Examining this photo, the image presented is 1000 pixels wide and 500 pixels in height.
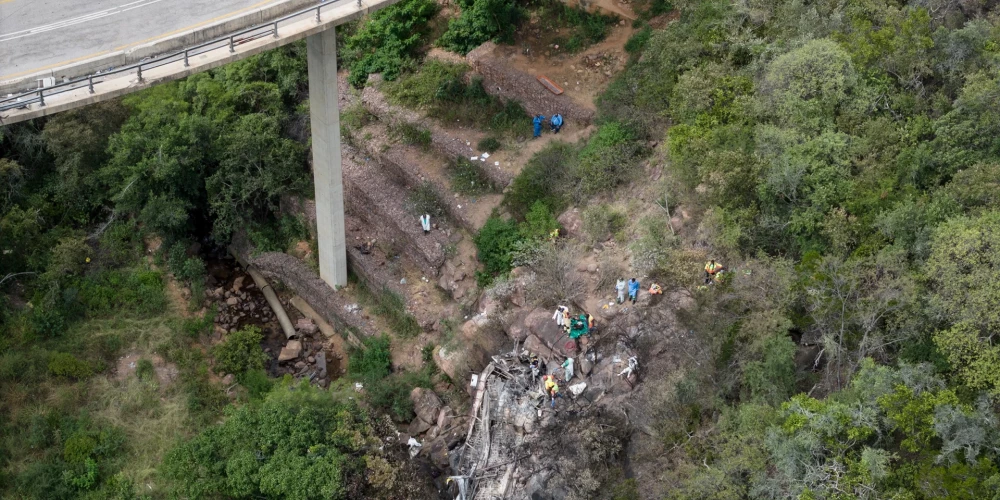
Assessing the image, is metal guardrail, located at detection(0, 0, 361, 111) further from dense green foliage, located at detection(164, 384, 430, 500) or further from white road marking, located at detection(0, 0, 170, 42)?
dense green foliage, located at detection(164, 384, 430, 500)

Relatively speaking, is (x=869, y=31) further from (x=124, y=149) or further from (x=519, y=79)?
(x=124, y=149)

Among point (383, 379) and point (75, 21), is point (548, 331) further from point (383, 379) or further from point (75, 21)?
point (75, 21)

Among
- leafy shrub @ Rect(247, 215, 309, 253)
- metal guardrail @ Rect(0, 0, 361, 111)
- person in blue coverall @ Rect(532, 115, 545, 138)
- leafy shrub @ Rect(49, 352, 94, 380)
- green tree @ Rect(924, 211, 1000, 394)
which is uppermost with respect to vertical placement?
metal guardrail @ Rect(0, 0, 361, 111)

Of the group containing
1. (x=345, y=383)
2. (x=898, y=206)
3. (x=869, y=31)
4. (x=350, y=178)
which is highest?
(x=869, y=31)

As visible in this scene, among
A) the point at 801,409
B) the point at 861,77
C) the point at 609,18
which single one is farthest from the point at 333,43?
the point at 801,409

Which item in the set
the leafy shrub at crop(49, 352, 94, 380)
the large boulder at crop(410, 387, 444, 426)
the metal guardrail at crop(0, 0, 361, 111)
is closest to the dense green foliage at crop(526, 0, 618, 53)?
the metal guardrail at crop(0, 0, 361, 111)

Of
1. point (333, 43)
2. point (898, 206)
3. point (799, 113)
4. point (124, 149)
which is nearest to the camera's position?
point (898, 206)
